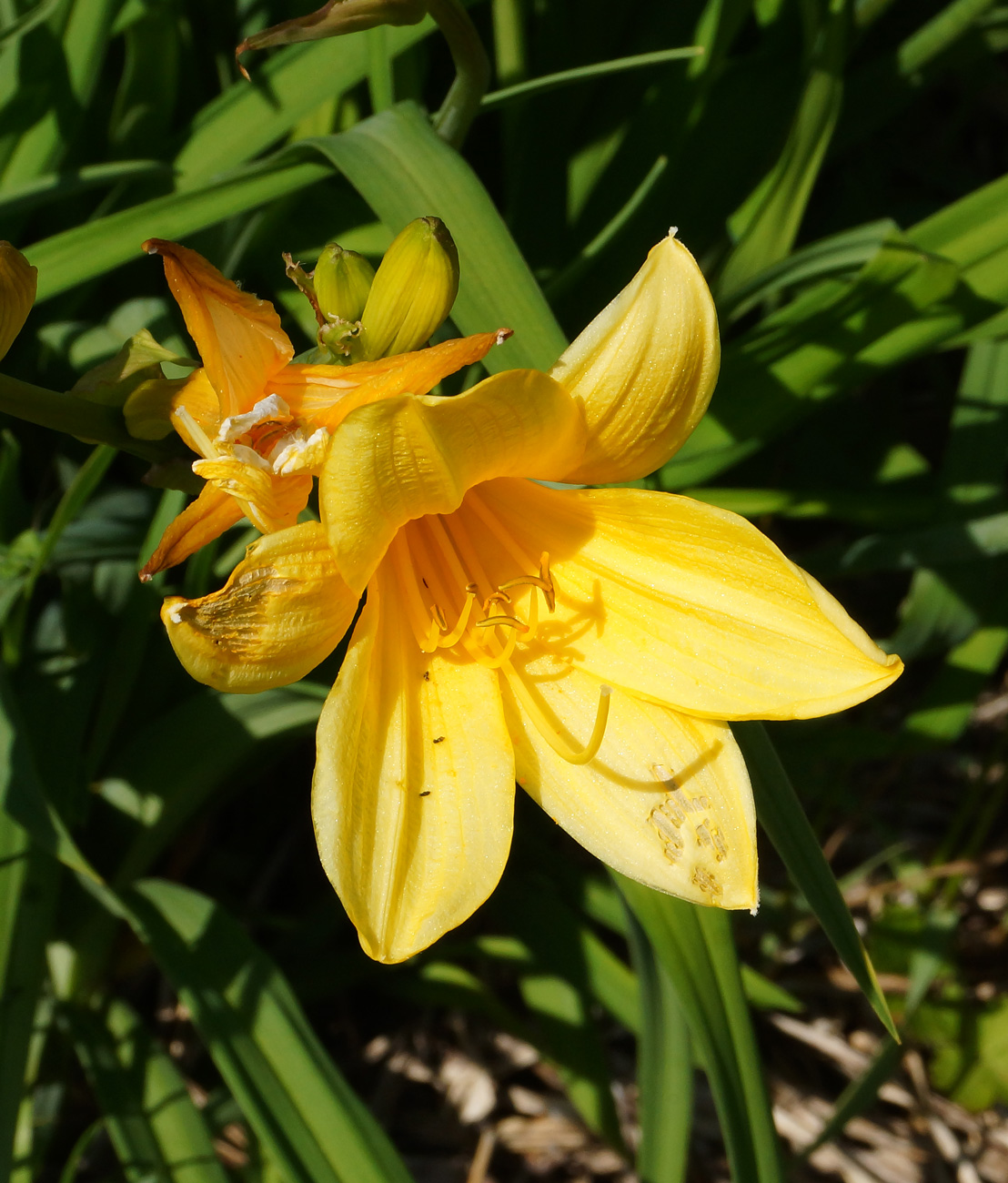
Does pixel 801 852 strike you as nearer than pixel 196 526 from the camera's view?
No

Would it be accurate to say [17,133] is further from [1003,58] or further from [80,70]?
[1003,58]

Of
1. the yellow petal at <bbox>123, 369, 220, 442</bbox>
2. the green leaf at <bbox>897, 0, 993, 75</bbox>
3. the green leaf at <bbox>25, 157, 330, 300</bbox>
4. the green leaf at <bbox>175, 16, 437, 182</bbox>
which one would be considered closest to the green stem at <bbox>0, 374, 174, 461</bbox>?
the yellow petal at <bbox>123, 369, 220, 442</bbox>

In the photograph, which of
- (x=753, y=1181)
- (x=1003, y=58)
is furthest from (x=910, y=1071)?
(x=1003, y=58)

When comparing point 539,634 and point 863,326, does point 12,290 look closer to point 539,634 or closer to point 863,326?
point 539,634

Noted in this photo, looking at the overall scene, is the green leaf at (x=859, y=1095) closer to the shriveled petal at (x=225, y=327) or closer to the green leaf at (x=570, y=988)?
the green leaf at (x=570, y=988)

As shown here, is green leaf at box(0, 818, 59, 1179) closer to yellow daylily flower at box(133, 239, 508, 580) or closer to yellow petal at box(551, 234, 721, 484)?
yellow daylily flower at box(133, 239, 508, 580)

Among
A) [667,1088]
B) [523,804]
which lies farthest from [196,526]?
[523,804]

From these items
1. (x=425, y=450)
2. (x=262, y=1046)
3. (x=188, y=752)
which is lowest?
(x=262, y=1046)
